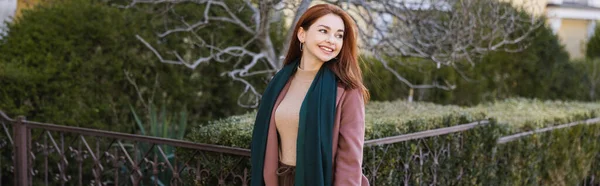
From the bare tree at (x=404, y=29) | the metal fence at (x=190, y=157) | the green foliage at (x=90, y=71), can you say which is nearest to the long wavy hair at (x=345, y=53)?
the metal fence at (x=190, y=157)

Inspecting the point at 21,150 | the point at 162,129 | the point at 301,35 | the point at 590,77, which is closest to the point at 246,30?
the point at 162,129

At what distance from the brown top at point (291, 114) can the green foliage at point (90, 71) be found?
387 centimetres

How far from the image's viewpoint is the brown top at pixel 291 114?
3.20 meters

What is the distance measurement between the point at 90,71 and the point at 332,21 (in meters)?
4.36

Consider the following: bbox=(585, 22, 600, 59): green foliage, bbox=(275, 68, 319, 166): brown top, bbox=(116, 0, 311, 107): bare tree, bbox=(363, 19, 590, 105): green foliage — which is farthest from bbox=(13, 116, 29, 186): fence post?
bbox=(585, 22, 600, 59): green foliage

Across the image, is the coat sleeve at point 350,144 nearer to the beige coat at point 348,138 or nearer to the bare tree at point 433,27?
the beige coat at point 348,138

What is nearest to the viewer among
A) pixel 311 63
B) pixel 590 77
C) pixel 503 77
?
pixel 311 63

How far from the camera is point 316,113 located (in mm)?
3045

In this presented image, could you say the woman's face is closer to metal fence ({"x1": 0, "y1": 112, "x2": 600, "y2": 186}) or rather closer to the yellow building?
metal fence ({"x1": 0, "y1": 112, "x2": 600, "y2": 186})

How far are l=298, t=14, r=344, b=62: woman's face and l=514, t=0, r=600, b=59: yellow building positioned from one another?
14478 millimetres

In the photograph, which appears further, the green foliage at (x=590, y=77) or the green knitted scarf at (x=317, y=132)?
the green foliage at (x=590, y=77)

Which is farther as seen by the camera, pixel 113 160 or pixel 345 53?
pixel 113 160

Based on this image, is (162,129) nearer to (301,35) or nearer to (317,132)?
(301,35)

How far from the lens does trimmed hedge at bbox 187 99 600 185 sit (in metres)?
4.52
